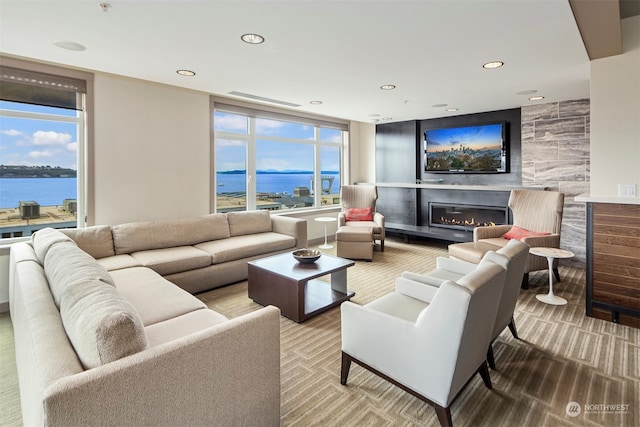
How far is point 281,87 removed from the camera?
13.5 feet

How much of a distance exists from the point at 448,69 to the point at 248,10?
7.08ft

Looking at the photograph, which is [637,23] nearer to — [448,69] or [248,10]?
[448,69]

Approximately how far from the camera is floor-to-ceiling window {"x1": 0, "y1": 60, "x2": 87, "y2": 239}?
329cm

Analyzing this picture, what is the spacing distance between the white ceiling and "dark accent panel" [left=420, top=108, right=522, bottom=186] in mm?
1145

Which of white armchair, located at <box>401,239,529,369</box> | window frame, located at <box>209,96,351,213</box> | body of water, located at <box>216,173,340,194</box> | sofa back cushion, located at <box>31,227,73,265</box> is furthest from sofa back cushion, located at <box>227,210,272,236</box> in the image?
white armchair, located at <box>401,239,529,369</box>

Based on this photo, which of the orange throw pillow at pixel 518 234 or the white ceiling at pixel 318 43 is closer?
the white ceiling at pixel 318 43

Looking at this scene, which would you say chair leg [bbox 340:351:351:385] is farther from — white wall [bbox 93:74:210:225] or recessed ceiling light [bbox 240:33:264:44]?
white wall [bbox 93:74:210:225]

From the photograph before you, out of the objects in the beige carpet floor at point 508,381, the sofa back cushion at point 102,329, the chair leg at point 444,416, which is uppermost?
the sofa back cushion at point 102,329

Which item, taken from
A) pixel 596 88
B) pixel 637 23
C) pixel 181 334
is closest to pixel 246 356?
pixel 181 334

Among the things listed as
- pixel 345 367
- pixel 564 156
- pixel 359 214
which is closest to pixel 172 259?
pixel 345 367

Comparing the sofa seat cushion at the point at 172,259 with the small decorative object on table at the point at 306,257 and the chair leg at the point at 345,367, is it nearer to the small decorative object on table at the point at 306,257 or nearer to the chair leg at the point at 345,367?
the small decorative object on table at the point at 306,257

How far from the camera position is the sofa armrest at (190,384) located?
1008 millimetres

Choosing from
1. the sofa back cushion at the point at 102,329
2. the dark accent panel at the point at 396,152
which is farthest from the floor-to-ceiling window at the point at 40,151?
the dark accent panel at the point at 396,152

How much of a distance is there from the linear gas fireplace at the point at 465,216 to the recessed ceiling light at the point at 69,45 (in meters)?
5.64
